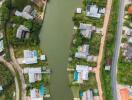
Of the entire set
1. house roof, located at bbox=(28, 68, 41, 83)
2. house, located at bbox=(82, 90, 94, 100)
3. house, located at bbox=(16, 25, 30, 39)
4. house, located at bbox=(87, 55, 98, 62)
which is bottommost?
house, located at bbox=(82, 90, 94, 100)

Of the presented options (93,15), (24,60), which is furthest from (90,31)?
(24,60)

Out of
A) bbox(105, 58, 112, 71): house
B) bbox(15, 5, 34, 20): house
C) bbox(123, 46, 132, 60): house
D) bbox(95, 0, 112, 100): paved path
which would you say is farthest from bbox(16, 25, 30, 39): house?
bbox(123, 46, 132, 60): house

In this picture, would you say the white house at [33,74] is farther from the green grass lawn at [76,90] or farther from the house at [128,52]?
the house at [128,52]

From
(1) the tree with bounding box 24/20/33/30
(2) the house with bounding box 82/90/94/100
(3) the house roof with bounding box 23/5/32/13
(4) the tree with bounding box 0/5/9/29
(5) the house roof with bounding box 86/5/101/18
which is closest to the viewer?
(2) the house with bounding box 82/90/94/100

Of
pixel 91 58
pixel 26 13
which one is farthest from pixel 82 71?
pixel 26 13

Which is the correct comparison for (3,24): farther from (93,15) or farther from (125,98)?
(125,98)

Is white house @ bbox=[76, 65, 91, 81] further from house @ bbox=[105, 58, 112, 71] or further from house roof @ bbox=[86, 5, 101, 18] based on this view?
house roof @ bbox=[86, 5, 101, 18]

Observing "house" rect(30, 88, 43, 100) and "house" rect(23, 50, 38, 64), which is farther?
"house" rect(23, 50, 38, 64)
